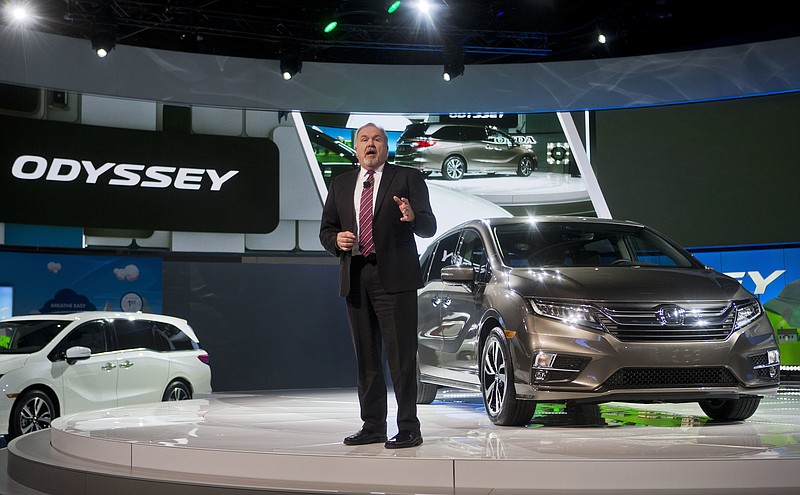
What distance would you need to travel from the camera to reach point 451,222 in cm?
1355

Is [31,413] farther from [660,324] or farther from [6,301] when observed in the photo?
[660,324]

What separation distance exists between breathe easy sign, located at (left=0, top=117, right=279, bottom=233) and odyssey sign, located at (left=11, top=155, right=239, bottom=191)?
0.04 feet

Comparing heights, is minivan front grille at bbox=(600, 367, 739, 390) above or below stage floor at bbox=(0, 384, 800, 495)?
above

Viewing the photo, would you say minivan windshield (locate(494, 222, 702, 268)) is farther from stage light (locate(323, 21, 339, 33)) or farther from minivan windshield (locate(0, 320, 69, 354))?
stage light (locate(323, 21, 339, 33))

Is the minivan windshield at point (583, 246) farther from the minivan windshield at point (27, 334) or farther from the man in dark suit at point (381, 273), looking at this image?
the minivan windshield at point (27, 334)

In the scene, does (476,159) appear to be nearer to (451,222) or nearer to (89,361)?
(451,222)

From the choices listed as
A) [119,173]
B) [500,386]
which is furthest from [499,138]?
[500,386]

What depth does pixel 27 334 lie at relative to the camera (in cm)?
910

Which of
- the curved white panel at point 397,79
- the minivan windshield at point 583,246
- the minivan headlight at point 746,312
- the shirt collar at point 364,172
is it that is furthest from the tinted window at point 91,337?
the minivan headlight at point 746,312

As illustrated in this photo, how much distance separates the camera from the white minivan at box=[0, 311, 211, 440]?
8625 millimetres

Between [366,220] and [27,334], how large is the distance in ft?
19.8

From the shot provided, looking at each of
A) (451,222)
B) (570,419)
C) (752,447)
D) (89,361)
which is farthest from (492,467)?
(451,222)

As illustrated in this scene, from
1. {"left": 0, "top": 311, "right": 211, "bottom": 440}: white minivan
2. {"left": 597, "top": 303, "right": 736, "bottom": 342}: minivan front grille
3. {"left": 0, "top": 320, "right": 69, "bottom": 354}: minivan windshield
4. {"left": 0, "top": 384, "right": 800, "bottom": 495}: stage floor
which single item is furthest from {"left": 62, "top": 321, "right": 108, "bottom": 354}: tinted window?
{"left": 597, "top": 303, "right": 736, "bottom": 342}: minivan front grille

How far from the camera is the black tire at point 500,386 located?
17.2 feet
